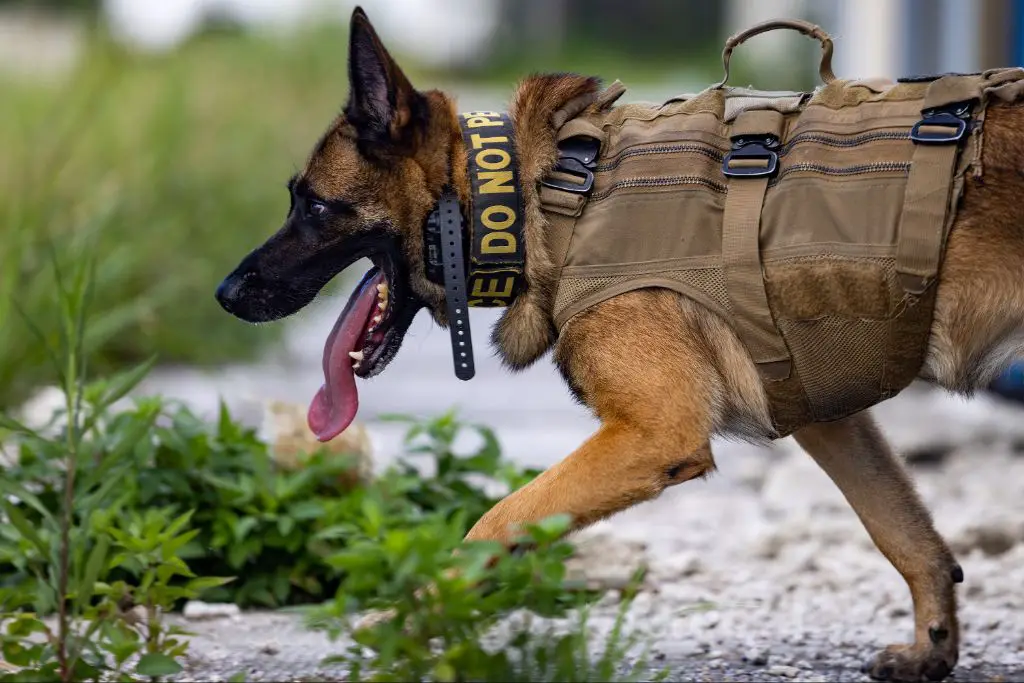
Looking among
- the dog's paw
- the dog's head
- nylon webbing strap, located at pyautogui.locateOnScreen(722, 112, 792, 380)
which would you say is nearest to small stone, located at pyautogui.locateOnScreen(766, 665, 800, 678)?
the dog's paw

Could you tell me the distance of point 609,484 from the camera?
299cm

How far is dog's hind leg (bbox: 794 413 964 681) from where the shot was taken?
11.2ft

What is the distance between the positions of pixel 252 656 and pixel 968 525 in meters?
2.40

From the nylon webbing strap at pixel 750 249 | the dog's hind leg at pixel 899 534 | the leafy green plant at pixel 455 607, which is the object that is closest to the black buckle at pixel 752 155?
the nylon webbing strap at pixel 750 249

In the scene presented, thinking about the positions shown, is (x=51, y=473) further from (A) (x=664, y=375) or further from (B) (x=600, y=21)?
(B) (x=600, y=21)

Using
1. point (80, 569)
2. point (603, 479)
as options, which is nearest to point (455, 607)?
point (603, 479)

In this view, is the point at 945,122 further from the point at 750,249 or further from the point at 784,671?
the point at 784,671

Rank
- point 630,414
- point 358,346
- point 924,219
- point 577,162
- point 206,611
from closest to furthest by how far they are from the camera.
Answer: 1. point 924,219
2. point 630,414
3. point 577,162
4. point 358,346
5. point 206,611

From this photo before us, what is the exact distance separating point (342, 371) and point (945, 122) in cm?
155

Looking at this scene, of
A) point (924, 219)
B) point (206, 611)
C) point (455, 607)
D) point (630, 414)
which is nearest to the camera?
point (455, 607)

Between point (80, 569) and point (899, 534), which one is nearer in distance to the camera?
point (80, 569)

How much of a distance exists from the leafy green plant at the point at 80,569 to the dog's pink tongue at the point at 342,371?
0.46 meters

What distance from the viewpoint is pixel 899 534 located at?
11.6 feet

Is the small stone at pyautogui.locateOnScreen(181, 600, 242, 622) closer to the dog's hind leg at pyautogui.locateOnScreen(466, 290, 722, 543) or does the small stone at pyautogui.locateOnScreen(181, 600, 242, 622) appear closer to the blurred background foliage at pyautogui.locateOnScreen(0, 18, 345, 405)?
the blurred background foliage at pyautogui.locateOnScreen(0, 18, 345, 405)
